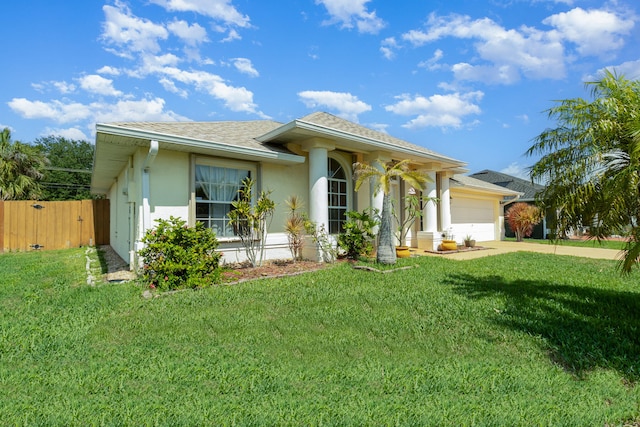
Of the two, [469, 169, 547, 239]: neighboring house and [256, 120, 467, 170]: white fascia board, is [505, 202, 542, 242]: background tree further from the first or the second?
[256, 120, 467, 170]: white fascia board

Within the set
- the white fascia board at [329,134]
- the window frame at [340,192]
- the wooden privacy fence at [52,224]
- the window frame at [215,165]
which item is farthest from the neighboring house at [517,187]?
the wooden privacy fence at [52,224]

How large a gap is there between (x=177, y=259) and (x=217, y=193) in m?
2.67

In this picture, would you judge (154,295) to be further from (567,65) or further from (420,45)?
(567,65)

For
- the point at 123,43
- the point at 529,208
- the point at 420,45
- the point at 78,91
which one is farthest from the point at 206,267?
the point at 529,208

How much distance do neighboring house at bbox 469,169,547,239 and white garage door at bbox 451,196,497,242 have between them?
2539mm

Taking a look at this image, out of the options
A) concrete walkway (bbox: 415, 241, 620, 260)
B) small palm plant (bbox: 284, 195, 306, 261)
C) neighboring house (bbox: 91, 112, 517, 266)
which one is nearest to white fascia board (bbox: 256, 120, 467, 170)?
neighboring house (bbox: 91, 112, 517, 266)

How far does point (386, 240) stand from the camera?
913 cm

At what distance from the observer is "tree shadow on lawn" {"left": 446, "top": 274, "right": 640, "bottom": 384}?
144 inches

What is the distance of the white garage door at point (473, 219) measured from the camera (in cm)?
1714

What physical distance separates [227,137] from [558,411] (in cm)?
859

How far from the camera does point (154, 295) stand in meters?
5.91

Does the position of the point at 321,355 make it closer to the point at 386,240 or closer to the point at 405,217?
the point at 386,240

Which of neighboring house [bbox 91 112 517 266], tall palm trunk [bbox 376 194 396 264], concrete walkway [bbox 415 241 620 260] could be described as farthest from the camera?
concrete walkway [bbox 415 241 620 260]

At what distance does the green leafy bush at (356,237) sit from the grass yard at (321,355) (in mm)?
3390
